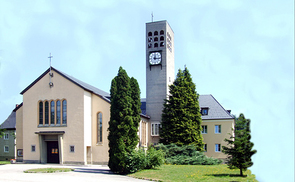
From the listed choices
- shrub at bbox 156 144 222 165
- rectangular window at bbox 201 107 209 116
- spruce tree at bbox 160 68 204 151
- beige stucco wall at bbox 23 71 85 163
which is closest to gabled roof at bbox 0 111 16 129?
beige stucco wall at bbox 23 71 85 163

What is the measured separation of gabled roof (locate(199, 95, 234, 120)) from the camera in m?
42.9

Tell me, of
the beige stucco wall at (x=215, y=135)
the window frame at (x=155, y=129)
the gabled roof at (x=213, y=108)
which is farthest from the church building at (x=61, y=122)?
the gabled roof at (x=213, y=108)

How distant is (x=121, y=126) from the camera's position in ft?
81.7

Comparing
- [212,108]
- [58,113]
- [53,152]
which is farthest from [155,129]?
[53,152]

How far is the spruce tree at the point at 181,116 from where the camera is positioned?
36875 millimetres

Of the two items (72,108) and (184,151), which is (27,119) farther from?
(184,151)

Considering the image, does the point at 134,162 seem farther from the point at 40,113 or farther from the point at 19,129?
the point at 19,129

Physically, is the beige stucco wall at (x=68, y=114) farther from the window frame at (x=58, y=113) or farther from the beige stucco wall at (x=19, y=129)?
the beige stucco wall at (x=19, y=129)

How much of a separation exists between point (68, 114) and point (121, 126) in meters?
10.7

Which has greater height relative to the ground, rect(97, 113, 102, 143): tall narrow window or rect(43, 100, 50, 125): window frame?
rect(43, 100, 50, 125): window frame

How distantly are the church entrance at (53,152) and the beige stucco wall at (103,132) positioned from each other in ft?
13.2

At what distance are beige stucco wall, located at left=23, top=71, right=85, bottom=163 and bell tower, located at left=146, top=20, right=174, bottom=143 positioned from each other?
10.4 m

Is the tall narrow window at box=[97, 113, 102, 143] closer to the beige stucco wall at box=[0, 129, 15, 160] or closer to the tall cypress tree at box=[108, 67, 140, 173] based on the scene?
the tall cypress tree at box=[108, 67, 140, 173]

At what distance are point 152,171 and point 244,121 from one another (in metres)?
8.00
